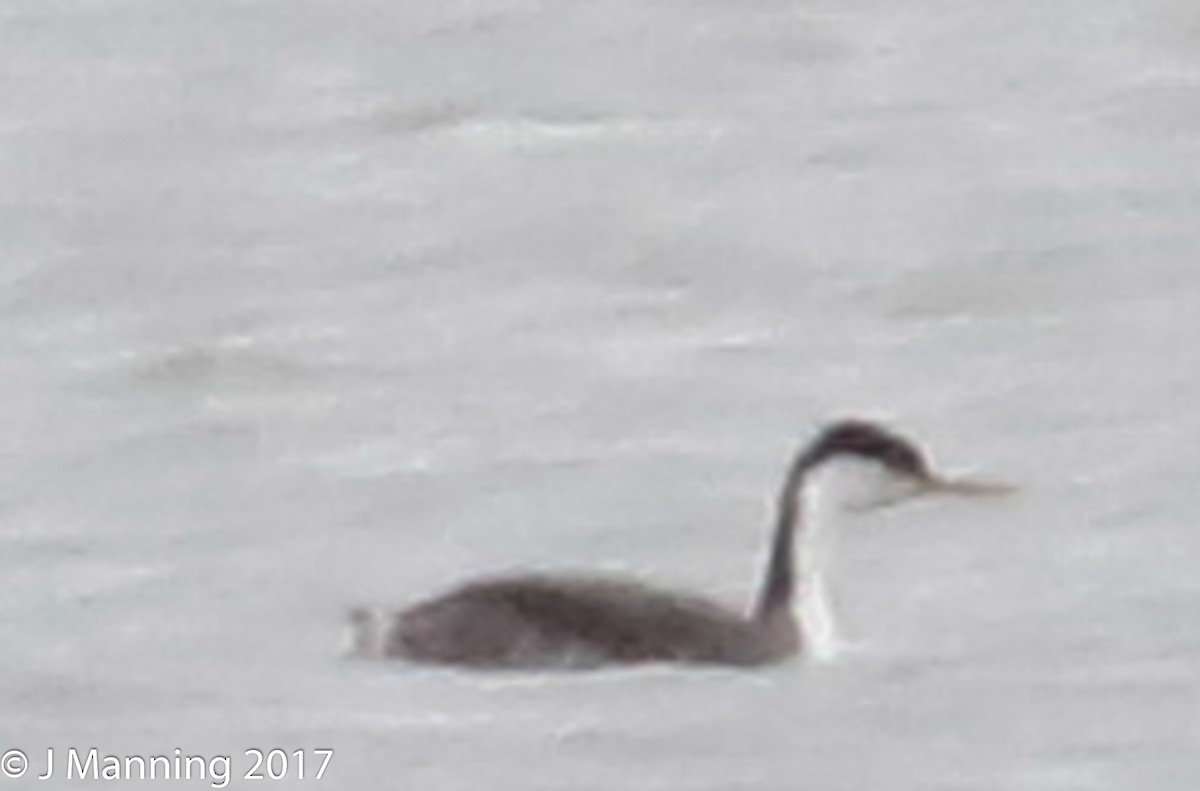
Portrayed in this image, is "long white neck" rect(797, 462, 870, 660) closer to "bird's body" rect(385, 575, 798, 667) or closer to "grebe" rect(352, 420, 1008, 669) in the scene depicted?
"grebe" rect(352, 420, 1008, 669)

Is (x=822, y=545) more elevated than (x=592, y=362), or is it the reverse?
(x=592, y=362)

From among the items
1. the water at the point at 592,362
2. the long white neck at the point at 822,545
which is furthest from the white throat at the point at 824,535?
the water at the point at 592,362

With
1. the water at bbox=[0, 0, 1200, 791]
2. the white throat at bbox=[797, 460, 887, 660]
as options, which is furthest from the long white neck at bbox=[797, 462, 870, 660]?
the water at bbox=[0, 0, 1200, 791]

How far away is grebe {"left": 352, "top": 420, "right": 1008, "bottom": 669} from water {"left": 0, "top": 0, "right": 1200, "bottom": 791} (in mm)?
62

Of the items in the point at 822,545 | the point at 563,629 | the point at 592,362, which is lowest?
the point at 563,629

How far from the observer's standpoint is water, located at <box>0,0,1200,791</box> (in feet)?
49.5

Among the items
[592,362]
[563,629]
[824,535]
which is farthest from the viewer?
[592,362]

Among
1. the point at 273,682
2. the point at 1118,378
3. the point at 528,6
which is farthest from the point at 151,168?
the point at 273,682

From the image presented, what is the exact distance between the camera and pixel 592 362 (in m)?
18.7

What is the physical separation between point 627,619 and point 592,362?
3635 millimetres

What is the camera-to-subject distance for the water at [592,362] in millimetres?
15078

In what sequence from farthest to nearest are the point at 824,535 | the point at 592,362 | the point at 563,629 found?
the point at 592,362 < the point at 824,535 < the point at 563,629

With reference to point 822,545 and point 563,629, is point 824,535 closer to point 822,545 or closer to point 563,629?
point 822,545

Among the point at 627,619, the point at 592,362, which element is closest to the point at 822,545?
the point at 627,619
